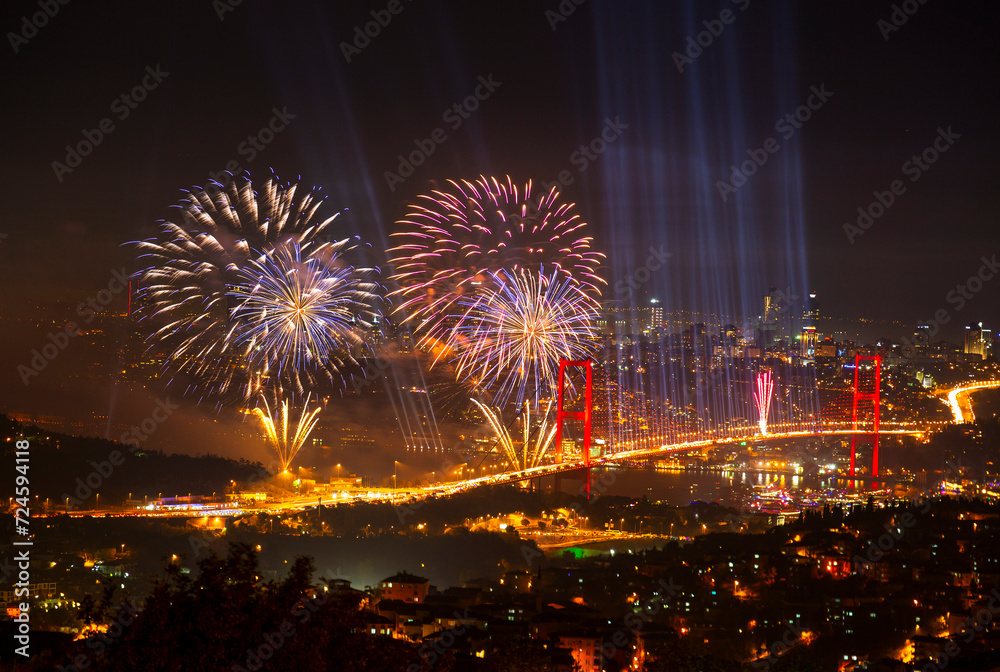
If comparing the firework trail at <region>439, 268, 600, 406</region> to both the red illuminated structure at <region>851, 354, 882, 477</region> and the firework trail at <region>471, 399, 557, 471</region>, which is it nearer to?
the firework trail at <region>471, 399, 557, 471</region>

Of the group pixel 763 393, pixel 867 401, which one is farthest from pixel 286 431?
pixel 867 401

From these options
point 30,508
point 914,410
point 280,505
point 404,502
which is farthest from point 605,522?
point 914,410

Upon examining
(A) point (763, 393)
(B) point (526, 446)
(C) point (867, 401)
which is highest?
(A) point (763, 393)

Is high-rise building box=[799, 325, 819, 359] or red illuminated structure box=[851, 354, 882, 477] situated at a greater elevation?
high-rise building box=[799, 325, 819, 359]

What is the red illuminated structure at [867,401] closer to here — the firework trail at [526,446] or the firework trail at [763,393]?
the firework trail at [763,393]

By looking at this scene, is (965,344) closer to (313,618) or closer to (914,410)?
(914,410)

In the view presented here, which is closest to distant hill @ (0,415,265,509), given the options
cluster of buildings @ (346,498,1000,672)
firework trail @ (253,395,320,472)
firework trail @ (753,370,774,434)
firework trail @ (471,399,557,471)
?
firework trail @ (253,395,320,472)

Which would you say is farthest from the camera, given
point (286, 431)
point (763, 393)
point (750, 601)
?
point (763, 393)

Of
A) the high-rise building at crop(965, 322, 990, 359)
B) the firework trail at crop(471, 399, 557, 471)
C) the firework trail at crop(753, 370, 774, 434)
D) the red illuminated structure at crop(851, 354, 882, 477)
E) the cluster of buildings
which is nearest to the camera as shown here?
the cluster of buildings

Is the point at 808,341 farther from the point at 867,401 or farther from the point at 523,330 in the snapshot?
the point at 523,330
